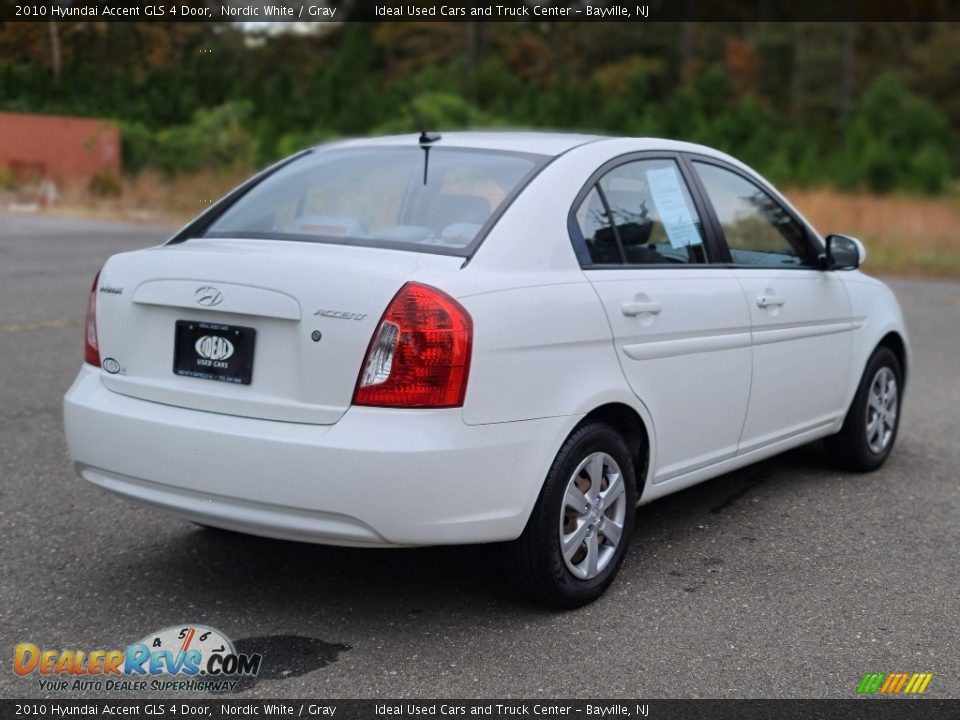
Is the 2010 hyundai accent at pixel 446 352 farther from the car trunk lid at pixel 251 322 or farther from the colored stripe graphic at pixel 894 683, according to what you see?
the colored stripe graphic at pixel 894 683

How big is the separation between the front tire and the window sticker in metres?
1.00

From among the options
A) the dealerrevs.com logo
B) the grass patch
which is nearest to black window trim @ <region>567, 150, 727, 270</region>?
the dealerrevs.com logo

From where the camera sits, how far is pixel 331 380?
142 inches

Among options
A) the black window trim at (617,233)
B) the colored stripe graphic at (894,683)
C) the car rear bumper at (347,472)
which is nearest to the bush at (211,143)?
the black window trim at (617,233)

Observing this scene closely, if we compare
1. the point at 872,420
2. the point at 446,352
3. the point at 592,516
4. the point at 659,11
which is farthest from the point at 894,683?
the point at 659,11

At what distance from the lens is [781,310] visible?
5.21m

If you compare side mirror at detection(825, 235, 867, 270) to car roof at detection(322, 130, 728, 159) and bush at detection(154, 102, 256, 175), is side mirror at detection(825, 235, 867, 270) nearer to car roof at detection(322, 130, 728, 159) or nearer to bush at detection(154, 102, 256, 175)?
car roof at detection(322, 130, 728, 159)

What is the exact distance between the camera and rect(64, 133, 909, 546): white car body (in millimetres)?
3578

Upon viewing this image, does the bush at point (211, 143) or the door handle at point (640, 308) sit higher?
the bush at point (211, 143)

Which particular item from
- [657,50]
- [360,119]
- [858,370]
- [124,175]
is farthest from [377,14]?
[858,370]

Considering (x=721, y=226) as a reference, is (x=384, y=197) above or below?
above

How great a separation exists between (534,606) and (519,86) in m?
40.8

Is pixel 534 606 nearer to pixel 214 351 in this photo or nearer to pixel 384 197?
pixel 214 351

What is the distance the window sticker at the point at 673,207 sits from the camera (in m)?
4.82
